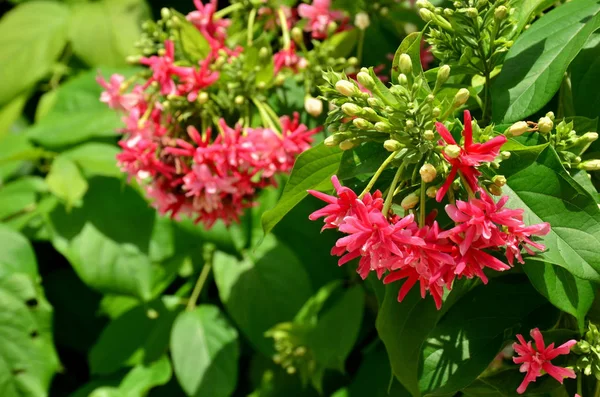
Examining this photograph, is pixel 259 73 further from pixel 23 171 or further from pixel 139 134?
pixel 23 171

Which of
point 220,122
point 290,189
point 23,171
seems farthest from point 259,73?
point 23,171

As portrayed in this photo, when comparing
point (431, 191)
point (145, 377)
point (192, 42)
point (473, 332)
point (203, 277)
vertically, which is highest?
point (431, 191)

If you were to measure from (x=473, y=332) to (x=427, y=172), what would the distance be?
28cm

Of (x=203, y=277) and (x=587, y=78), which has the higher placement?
(x=587, y=78)

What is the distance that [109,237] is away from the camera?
145cm

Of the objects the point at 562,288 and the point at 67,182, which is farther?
the point at 67,182

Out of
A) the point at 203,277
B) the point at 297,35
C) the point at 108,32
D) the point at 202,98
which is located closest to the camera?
the point at 202,98

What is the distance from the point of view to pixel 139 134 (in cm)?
110

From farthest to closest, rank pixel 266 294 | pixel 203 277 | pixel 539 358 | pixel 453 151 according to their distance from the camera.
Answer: pixel 203 277 → pixel 266 294 → pixel 539 358 → pixel 453 151

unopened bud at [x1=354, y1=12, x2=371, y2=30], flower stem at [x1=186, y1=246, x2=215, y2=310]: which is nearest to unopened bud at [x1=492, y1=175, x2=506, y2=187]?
unopened bud at [x1=354, y1=12, x2=371, y2=30]

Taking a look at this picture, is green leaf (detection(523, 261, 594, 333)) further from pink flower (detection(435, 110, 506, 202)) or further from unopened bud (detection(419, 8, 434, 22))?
unopened bud (detection(419, 8, 434, 22))

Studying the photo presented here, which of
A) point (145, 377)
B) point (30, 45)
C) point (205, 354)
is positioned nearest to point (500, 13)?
point (205, 354)

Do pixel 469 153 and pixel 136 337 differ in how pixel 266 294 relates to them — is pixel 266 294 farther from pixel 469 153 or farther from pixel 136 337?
pixel 469 153

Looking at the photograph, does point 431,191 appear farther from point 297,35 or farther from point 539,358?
point 297,35
